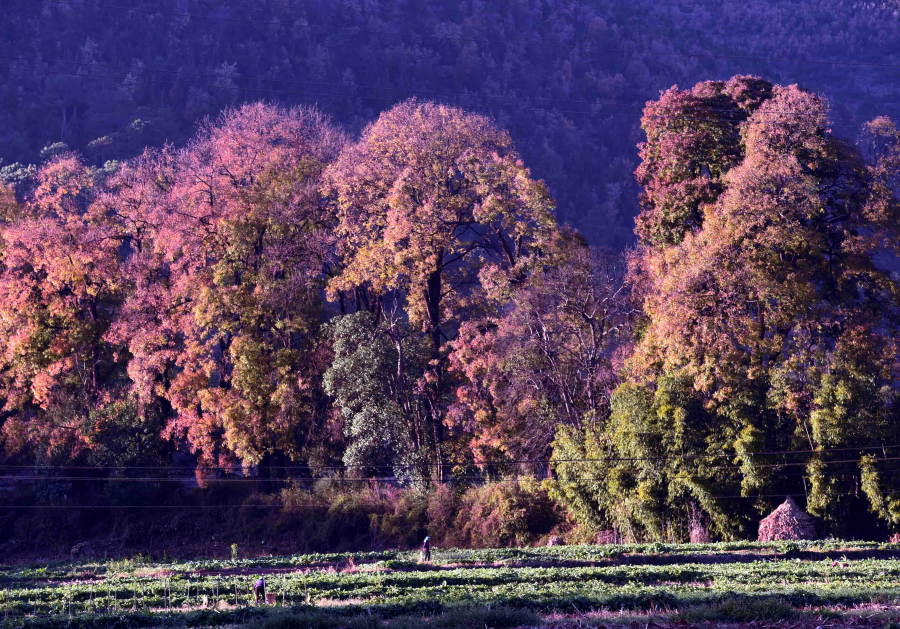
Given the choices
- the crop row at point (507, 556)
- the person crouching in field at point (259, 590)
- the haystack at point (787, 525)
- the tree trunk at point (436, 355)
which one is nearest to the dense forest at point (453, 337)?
the tree trunk at point (436, 355)

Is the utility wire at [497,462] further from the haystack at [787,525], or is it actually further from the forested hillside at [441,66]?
the forested hillside at [441,66]

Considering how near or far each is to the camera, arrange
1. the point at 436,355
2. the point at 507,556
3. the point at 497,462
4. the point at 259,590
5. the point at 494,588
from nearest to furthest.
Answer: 1. the point at 259,590
2. the point at 494,588
3. the point at 507,556
4. the point at 497,462
5. the point at 436,355

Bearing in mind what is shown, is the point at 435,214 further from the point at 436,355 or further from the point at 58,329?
the point at 58,329

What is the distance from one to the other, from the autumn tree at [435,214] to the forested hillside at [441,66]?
4074cm

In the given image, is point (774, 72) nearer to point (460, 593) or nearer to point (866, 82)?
point (866, 82)

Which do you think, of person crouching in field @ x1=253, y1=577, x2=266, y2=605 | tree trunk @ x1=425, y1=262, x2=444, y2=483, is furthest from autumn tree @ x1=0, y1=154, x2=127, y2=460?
person crouching in field @ x1=253, y1=577, x2=266, y2=605

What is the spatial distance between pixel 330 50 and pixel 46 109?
31762 millimetres

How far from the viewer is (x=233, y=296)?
143 feet

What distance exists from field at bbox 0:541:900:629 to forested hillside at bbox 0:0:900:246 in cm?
5644

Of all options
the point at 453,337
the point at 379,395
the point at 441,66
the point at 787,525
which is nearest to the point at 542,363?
the point at 453,337

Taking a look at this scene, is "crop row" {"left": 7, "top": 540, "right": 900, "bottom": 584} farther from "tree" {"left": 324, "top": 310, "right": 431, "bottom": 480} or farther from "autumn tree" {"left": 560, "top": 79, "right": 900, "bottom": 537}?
Result: "tree" {"left": 324, "top": 310, "right": 431, "bottom": 480}

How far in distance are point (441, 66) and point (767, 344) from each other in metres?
77.7

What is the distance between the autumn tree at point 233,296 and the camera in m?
43.5

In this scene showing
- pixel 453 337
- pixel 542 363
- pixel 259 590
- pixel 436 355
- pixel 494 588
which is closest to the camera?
pixel 259 590
